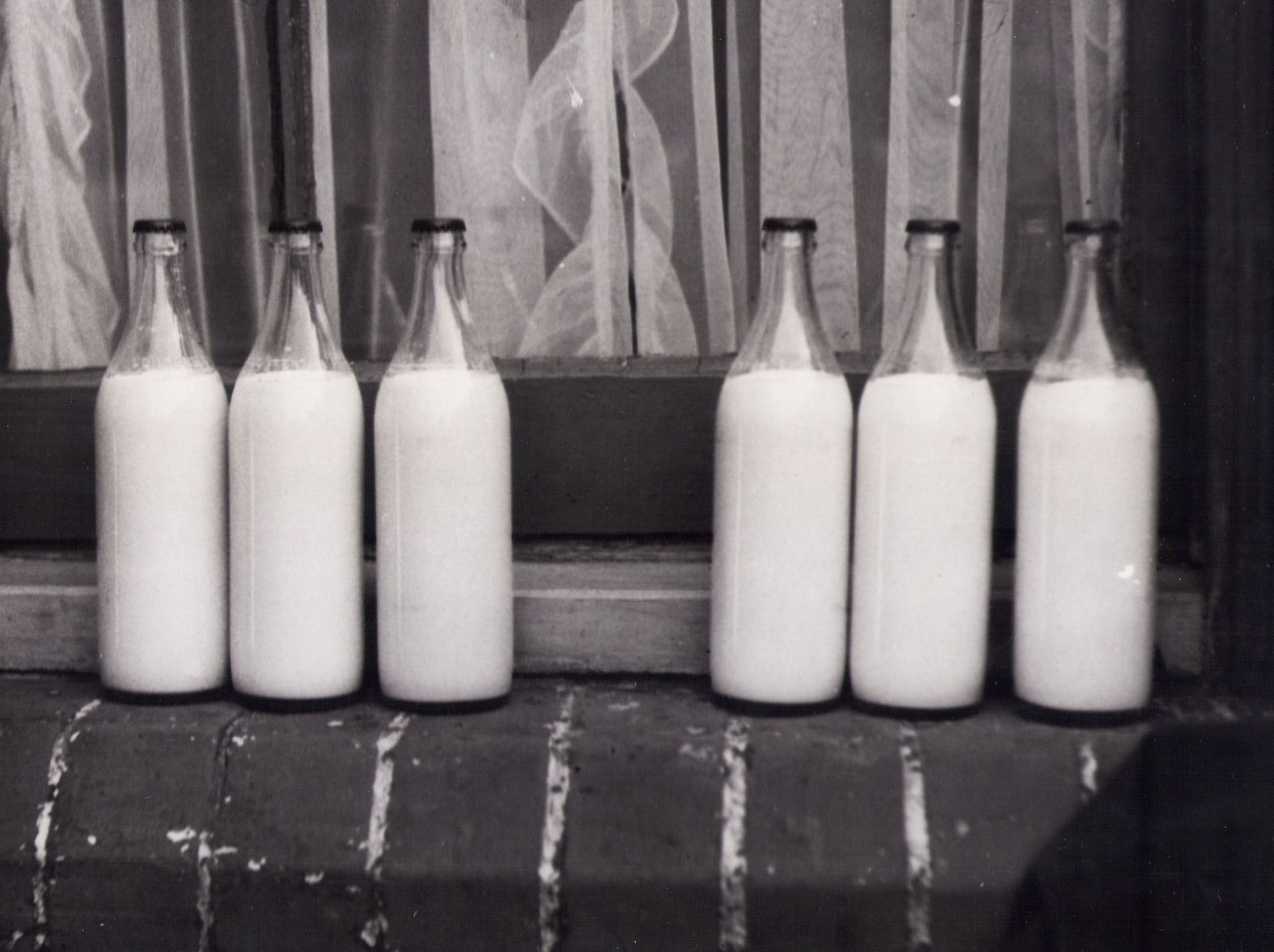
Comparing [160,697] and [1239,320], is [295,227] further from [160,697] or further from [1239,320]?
[1239,320]

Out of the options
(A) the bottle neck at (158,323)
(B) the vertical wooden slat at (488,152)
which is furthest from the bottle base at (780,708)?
(A) the bottle neck at (158,323)

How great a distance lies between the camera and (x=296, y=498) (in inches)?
42.4

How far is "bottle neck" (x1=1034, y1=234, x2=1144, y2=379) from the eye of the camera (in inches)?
41.0

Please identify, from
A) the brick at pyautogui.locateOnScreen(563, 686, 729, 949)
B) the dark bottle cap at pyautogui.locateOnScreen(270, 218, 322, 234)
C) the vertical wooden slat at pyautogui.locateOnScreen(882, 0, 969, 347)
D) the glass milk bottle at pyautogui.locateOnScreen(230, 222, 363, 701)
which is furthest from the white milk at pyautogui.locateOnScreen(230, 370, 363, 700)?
the vertical wooden slat at pyautogui.locateOnScreen(882, 0, 969, 347)

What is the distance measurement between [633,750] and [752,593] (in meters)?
0.14

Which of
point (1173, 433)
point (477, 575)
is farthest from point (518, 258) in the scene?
point (1173, 433)

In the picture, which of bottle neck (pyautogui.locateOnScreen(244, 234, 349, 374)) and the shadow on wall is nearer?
the shadow on wall

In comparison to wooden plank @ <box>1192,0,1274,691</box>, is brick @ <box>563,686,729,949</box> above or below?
below

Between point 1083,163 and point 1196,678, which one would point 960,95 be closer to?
point 1083,163

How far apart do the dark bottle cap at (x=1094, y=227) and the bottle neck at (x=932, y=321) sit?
82mm

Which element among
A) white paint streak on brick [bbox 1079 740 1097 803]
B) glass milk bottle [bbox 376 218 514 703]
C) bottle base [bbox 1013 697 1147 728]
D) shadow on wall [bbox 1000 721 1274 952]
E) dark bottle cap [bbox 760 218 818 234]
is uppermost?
dark bottle cap [bbox 760 218 818 234]

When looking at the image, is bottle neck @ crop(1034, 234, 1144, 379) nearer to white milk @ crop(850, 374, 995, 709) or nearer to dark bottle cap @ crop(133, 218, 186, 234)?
white milk @ crop(850, 374, 995, 709)

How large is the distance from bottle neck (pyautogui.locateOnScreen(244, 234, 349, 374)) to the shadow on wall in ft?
2.02

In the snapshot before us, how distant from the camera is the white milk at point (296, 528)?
1.08 m
